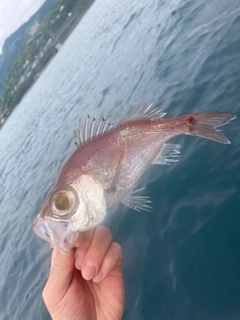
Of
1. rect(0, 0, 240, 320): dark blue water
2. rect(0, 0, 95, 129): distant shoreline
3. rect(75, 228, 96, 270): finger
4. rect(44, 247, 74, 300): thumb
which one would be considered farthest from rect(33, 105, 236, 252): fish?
rect(0, 0, 95, 129): distant shoreline

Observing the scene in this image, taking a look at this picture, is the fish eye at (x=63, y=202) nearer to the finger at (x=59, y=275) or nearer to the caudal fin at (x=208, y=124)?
the finger at (x=59, y=275)

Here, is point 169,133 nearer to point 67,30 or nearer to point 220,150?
point 220,150

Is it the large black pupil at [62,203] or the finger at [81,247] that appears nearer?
the large black pupil at [62,203]

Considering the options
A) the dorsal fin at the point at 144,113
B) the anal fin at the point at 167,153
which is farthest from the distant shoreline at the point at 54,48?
the anal fin at the point at 167,153

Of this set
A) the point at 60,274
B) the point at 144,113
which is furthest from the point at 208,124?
the point at 60,274

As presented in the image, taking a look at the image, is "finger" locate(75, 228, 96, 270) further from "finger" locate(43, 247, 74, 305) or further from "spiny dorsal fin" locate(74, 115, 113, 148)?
"spiny dorsal fin" locate(74, 115, 113, 148)

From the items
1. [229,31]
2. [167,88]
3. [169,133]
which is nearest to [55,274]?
[169,133]

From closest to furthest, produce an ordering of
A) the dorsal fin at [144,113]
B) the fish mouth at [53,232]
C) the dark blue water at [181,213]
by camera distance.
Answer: the fish mouth at [53,232] < the dorsal fin at [144,113] < the dark blue water at [181,213]
